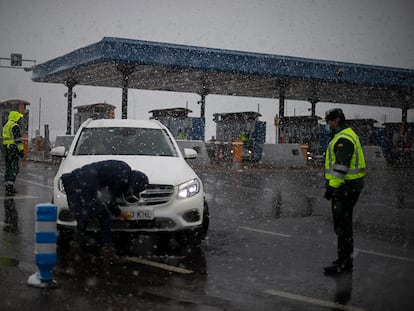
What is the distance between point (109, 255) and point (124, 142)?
6.76 feet

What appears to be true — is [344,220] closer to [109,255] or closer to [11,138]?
[109,255]

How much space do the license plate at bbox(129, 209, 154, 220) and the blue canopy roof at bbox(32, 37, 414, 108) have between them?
19739 millimetres

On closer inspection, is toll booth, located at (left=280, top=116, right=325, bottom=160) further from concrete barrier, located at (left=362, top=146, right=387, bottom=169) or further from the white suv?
the white suv

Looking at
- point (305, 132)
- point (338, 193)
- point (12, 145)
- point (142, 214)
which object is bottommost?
point (142, 214)

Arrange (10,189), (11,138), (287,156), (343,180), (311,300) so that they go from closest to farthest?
(311,300) → (343,180) → (11,138) → (10,189) → (287,156)

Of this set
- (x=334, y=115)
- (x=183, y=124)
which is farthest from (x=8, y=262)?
(x=183, y=124)

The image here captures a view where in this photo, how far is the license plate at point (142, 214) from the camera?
6.62m

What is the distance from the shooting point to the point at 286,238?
8.56 metres

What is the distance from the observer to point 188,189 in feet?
23.5

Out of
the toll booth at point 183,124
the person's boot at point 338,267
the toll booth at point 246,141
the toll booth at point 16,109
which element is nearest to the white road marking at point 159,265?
the person's boot at point 338,267

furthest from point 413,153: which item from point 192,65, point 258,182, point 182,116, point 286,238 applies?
point 286,238

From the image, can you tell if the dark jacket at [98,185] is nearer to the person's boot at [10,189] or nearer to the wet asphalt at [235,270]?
the wet asphalt at [235,270]

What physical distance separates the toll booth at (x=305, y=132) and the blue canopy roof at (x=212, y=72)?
86.9 inches

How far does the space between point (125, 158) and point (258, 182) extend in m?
11.0
